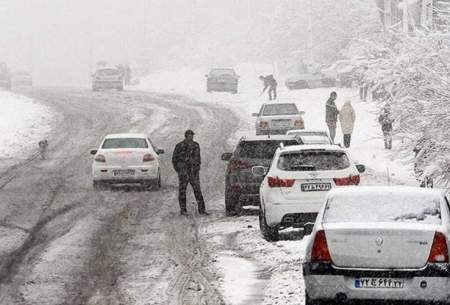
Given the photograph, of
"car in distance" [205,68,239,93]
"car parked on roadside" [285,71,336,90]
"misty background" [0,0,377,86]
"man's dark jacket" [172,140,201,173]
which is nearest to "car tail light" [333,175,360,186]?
"man's dark jacket" [172,140,201,173]

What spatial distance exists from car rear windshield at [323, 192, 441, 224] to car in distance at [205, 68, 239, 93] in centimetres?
4763

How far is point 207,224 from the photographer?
19047 millimetres

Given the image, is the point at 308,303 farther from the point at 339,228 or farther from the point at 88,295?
the point at 88,295

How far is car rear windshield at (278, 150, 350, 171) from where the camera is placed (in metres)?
16.2

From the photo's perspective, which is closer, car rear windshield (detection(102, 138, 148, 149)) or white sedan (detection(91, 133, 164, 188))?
white sedan (detection(91, 133, 164, 188))

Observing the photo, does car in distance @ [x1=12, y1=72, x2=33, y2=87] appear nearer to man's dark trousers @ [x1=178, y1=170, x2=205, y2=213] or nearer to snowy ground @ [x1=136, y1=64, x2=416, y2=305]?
snowy ground @ [x1=136, y1=64, x2=416, y2=305]

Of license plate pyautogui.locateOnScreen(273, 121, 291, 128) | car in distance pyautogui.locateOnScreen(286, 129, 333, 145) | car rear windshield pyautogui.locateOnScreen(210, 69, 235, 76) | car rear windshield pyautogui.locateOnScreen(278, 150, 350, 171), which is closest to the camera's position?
car rear windshield pyautogui.locateOnScreen(278, 150, 350, 171)

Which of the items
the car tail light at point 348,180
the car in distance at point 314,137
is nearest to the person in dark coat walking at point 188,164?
the car in distance at point 314,137

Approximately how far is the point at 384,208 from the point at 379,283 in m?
0.86

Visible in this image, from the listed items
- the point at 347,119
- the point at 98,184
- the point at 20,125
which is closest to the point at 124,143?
the point at 98,184

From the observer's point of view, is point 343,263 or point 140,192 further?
point 140,192

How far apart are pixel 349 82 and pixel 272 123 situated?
3119 cm

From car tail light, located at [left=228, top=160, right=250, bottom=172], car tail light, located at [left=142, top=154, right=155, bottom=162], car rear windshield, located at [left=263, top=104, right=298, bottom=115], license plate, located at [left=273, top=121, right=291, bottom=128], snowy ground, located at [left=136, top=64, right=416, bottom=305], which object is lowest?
snowy ground, located at [left=136, top=64, right=416, bottom=305]

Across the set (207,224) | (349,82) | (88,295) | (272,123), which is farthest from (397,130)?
(349,82)
